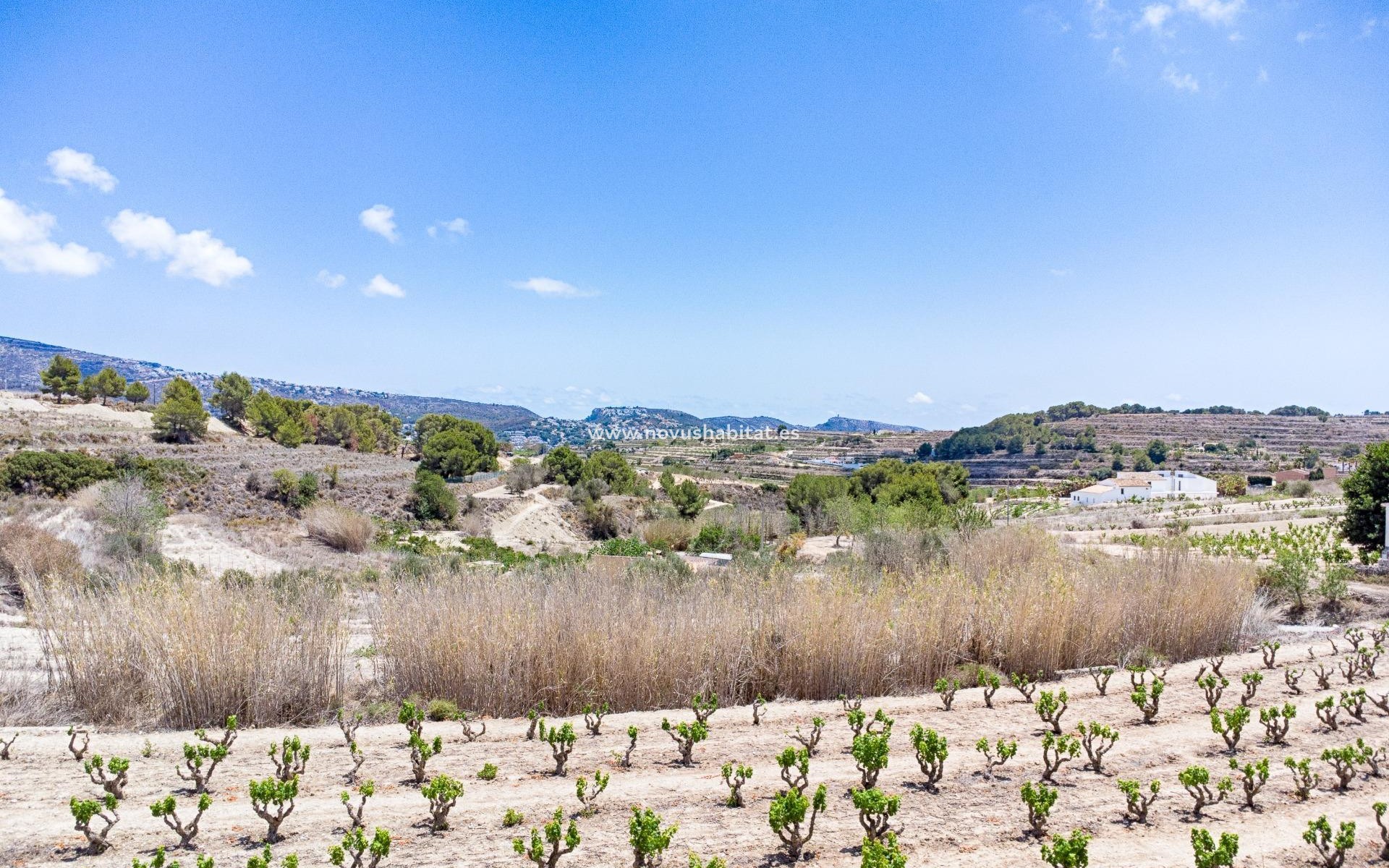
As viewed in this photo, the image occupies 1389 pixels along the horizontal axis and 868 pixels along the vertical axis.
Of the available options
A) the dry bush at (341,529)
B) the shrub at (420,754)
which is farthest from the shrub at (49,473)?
the shrub at (420,754)

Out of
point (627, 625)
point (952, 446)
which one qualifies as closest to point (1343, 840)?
point (627, 625)

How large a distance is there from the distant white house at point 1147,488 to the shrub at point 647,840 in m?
42.4

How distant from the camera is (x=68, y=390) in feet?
174

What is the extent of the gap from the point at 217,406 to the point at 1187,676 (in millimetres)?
61569

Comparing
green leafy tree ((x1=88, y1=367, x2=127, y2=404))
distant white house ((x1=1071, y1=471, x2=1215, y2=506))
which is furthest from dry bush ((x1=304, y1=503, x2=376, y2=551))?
green leafy tree ((x1=88, y1=367, x2=127, y2=404))

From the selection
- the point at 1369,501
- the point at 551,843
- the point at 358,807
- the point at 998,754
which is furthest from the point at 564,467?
the point at 551,843

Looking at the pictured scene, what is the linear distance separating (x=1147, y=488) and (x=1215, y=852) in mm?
48904

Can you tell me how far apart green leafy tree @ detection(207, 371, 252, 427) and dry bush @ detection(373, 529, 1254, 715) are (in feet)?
181

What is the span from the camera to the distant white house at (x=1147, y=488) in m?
43.1

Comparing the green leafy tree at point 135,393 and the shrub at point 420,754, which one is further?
the green leafy tree at point 135,393

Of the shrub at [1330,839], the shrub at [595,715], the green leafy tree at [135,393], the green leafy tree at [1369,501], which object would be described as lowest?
the shrub at [595,715]

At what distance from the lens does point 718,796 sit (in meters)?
4.00

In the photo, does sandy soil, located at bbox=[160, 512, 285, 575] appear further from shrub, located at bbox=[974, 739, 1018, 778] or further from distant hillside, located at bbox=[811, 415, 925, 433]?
distant hillside, located at bbox=[811, 415, 925, 433]

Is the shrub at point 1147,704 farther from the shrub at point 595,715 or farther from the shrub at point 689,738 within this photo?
the shrub at point 595,715
